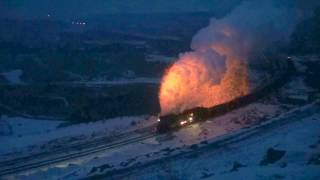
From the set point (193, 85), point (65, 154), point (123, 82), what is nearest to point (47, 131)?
point (65, 154)

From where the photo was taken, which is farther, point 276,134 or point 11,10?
point 11,10

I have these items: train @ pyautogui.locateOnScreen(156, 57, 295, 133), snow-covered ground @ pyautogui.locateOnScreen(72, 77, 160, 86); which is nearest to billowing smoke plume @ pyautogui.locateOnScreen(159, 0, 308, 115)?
train @ pyautogui.locateOnScreen(156, 57, 295, 133)

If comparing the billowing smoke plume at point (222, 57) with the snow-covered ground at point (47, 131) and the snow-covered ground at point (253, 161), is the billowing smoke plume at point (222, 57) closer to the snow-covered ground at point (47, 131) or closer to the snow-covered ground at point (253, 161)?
the snow-covered ground at point (47, 131)

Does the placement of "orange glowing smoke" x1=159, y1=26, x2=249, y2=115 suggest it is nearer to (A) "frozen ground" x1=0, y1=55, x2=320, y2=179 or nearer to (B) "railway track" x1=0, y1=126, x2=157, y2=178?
(A) "frozen ground" x1=0, y1=55, x2=320, y2=179

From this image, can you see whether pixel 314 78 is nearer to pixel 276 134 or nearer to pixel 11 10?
pixel 276 134

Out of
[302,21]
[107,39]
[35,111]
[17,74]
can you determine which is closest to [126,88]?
[35,111]

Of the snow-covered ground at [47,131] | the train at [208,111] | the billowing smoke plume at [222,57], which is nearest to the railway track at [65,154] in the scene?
the train at [208,111]
